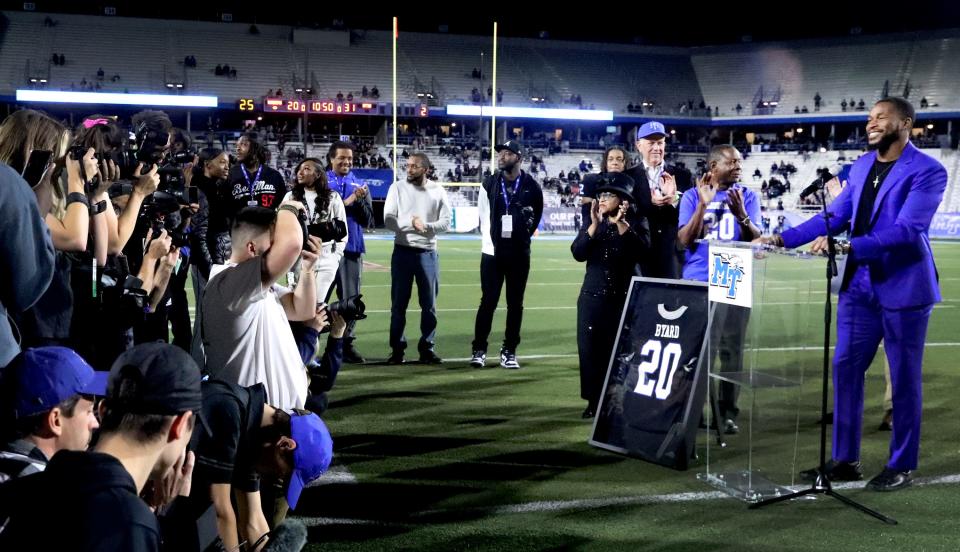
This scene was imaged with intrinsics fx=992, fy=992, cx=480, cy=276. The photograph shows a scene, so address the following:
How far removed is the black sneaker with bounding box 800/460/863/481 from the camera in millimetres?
5695

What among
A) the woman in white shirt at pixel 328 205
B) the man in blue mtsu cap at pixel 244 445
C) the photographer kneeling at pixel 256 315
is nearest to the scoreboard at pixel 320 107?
the woman in white shirt at pixel 328 205

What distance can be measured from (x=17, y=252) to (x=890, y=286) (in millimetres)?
4412

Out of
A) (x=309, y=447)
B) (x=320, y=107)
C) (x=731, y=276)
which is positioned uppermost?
(x=320, y=107)

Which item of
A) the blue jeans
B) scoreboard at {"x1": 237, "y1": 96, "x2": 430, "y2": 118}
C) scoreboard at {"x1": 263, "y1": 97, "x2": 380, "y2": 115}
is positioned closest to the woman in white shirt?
the blue jeans

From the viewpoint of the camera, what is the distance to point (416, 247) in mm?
9805

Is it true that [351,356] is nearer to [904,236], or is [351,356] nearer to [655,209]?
[655,209]

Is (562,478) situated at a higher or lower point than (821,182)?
lower

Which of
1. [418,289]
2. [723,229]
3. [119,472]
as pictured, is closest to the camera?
[119,472]

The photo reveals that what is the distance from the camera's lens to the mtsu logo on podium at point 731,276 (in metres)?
5.34

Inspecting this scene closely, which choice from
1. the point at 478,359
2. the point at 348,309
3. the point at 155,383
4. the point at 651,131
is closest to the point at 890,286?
the point at 651,131

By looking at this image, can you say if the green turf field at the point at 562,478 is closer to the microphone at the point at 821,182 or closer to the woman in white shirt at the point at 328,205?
the microphone at the point at 821,182

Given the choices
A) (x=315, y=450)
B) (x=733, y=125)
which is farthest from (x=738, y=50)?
(x=315, y=450)

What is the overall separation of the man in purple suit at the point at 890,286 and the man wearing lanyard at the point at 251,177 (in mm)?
4579

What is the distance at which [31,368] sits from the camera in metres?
2.95
